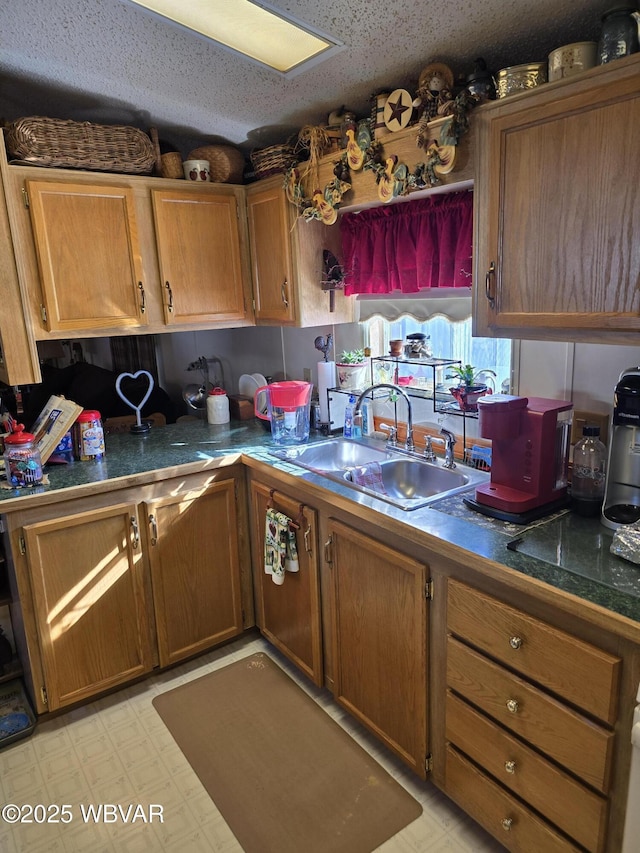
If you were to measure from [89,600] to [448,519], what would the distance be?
1376 millimetres

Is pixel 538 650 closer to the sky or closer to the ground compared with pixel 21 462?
closer to the ground

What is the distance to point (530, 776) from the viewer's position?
1.39 metres

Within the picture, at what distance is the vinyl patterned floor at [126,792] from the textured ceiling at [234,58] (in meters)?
2.26

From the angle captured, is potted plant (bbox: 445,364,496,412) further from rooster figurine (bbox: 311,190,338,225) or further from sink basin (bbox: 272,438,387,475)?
rooster figurine (bbox: 311,190,338,225)

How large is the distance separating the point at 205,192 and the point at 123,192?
373mm

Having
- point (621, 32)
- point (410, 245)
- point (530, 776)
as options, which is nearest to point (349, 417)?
point (410, 245)

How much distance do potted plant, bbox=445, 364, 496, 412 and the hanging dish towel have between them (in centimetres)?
77

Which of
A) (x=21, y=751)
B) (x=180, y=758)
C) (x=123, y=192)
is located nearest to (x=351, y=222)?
(x=123, y=192)

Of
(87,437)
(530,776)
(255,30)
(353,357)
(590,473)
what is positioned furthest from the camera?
(353,357)

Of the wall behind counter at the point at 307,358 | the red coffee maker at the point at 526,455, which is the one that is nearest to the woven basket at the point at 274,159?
the wall behind counter at the point at 307,358

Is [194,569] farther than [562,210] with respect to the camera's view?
Yes

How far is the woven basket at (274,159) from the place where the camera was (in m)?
2.40

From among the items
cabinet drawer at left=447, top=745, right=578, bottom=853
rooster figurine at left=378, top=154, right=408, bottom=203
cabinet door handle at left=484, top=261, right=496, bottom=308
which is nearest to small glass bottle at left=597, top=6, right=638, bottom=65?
cabinet door handle at left=484, top=261, right=496, bottom=308

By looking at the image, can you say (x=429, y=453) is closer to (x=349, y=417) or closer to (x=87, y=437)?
(x=349, y=417)
